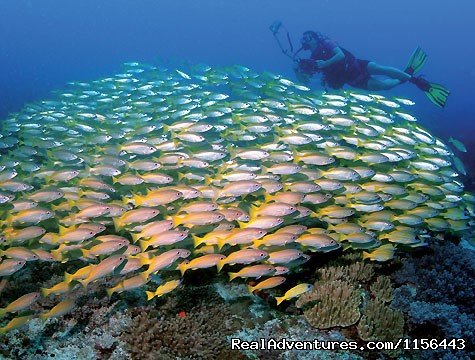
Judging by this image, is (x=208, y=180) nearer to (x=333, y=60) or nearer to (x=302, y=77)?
(x=333, y=60)

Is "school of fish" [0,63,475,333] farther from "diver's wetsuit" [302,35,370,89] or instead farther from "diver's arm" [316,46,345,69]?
"diver's wetsuit" [302,35,370,89]

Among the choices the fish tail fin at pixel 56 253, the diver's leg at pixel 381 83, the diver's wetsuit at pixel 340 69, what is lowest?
the diver's leg at pixel 381 83

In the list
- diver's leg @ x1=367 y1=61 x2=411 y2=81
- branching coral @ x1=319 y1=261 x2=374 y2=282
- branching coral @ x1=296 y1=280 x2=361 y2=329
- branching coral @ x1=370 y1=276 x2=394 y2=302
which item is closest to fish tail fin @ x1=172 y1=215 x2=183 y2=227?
branching coral @ x1=296 y1=280 x2=361 y2=329

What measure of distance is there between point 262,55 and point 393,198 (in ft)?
531

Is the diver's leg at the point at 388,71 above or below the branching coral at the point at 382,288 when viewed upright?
above

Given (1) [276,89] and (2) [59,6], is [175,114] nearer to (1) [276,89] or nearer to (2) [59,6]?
(1) [276,89]

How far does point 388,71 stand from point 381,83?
0.51 meters

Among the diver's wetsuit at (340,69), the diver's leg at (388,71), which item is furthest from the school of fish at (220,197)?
the diver's leg at (388,71)

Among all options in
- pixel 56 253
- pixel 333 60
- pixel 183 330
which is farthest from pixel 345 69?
pixel 56 253

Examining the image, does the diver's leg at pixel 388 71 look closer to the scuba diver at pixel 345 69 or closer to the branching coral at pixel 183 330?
the scuba diver at pixel 345 69

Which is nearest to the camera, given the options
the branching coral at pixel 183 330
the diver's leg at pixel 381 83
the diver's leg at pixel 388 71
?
the branching coral at pixel 183 330

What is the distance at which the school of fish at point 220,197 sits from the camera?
17.2 feet

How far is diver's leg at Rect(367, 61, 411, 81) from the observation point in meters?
15.1

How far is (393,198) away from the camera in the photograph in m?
7.09
